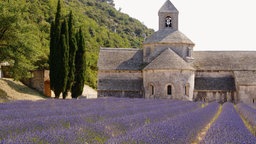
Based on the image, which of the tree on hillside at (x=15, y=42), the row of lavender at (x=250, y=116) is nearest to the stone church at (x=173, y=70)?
the tree on hillside at (x=15, y=42)

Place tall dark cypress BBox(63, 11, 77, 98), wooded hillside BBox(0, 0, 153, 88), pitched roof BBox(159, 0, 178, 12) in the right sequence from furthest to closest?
pitched roof BBox(159, 0, 178, 12), tall dark cypress BBox(63, 11, 77, 98), wooded hillside BBox(0, 0, 153, 88)

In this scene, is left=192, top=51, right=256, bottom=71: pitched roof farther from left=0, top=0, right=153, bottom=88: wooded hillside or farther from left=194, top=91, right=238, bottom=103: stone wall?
left=0, top=0, right=153, bottom=88: wooded hillside

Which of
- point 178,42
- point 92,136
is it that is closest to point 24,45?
point 178,42

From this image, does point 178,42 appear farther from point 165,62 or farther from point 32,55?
point 32,55

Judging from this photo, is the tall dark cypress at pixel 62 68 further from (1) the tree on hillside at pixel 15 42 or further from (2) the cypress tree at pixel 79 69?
(1) the tree on hillside at pixel 15 42

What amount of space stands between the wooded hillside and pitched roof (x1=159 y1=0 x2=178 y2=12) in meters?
13.1

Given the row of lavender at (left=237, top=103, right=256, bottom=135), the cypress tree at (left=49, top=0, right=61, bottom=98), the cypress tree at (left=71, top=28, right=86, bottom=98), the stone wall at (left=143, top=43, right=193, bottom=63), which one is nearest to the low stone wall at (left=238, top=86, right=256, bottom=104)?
the stone wall at (left=143, top=43, right=193, bottom=63)

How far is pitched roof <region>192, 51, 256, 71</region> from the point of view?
43031 mm


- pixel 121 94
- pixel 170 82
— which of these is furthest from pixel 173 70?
pixel 121 94

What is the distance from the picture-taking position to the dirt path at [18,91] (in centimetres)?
3367

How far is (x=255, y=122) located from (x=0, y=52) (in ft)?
66.8

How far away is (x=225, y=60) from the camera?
1747 inches

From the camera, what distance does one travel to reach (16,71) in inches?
1194

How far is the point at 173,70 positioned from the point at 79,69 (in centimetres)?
839
